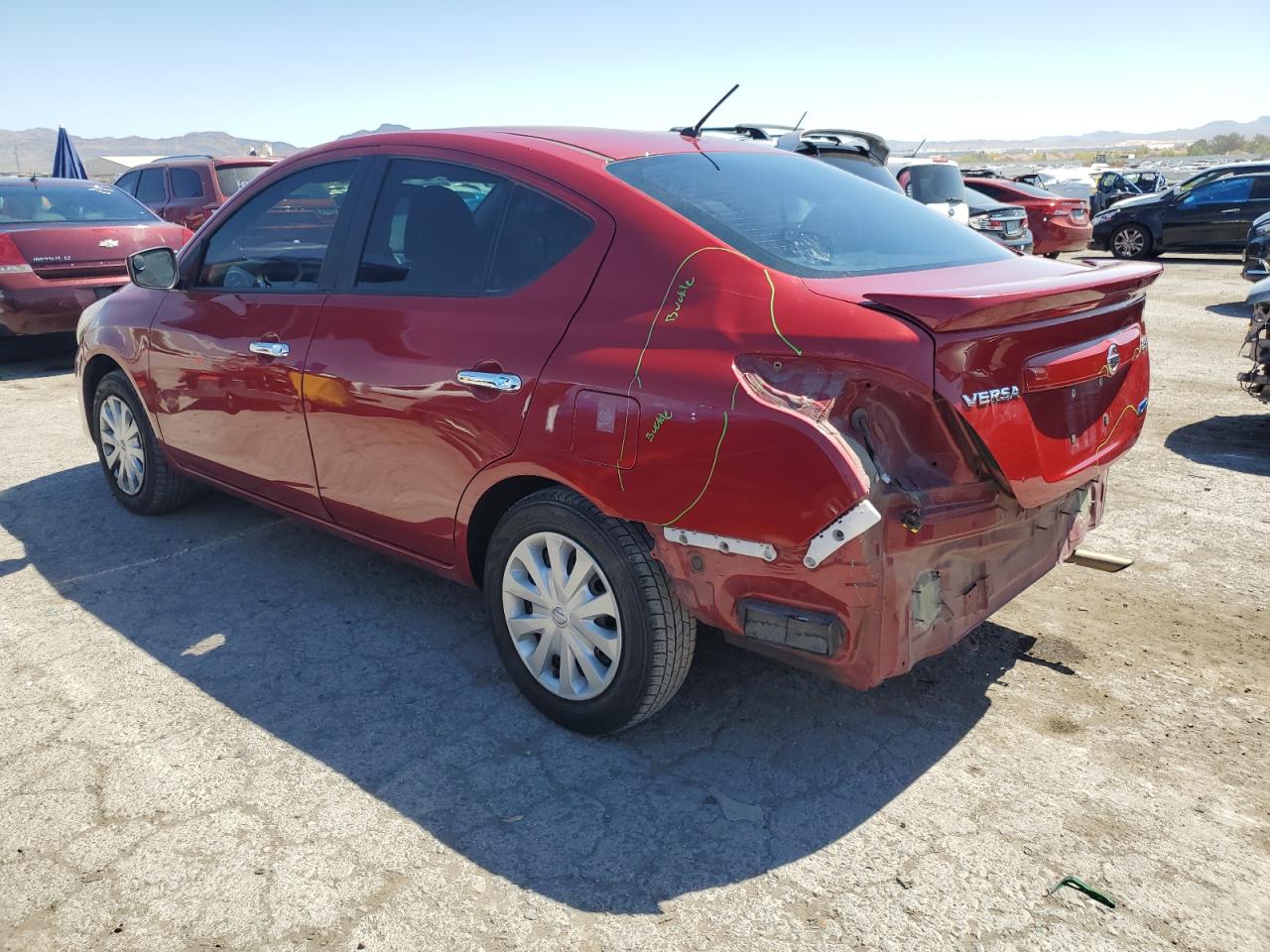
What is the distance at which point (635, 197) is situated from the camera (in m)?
3.02

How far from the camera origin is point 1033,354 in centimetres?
272


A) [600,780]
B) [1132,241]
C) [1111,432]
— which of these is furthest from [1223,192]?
[600,780]

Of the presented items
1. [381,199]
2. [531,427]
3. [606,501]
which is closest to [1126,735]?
[606,501]

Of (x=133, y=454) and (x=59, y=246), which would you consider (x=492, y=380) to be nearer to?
(x=133, y=454)

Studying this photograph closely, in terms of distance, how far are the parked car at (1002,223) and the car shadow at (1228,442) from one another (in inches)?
253

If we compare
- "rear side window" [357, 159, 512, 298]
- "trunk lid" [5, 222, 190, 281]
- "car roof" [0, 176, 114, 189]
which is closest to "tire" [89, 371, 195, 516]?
"rear side window" [357, 159, 512, 298]

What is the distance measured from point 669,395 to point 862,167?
23.4 ft

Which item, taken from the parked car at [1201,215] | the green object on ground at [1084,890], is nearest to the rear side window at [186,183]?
the green object on ground at [1084,890]

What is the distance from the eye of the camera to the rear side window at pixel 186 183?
13.2 m

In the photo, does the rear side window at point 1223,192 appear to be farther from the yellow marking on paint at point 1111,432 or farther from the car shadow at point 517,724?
the yellow marking on paint at point 1111,432

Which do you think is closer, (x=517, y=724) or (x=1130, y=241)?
(x=517, y=724)

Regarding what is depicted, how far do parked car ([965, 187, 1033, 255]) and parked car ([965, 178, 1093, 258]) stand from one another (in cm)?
173

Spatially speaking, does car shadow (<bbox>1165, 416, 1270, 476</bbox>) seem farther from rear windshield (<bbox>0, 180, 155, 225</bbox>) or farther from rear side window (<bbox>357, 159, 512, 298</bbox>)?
rear windshield (<bbox>0, 180, 155, 225</bbox>)

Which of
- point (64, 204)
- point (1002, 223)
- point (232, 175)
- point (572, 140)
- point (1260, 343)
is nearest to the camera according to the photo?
point (572, 140)
